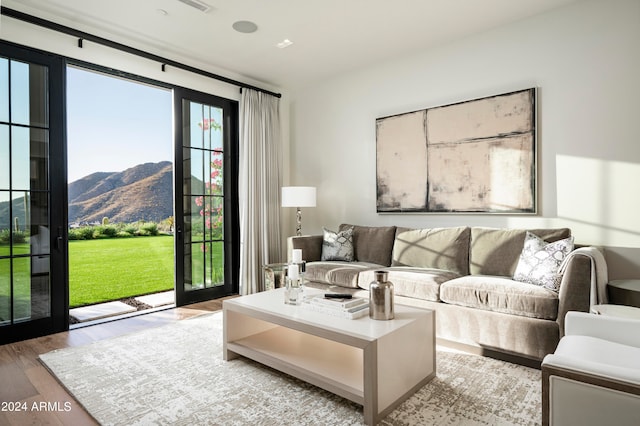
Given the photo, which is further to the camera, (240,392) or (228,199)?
(228,199)

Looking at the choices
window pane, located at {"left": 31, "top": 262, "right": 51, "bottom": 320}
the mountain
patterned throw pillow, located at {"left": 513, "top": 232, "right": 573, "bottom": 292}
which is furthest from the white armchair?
the mountain

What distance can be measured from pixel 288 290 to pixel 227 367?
657 millimetres

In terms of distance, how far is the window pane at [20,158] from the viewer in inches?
123

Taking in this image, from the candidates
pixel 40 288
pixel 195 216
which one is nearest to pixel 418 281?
pixel 195 216

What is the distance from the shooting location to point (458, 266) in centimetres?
348

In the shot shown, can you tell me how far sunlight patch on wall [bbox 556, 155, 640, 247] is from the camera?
9.64 ft

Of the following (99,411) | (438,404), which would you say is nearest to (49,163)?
(99,411)

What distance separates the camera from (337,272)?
3629 millimetres

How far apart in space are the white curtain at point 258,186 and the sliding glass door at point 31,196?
76.6 inches

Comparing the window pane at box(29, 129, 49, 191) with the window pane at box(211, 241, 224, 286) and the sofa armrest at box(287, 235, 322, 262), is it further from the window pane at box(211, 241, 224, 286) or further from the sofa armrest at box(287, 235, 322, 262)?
the sofa armrest at box(287, 235, 322, 262)

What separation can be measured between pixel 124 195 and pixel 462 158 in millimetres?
6195

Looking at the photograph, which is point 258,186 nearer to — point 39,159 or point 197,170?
point 197,170

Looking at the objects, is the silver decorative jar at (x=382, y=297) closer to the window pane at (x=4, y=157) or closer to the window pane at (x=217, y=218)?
the window pane at (x=217, y=218)

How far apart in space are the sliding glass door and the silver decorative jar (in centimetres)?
289
